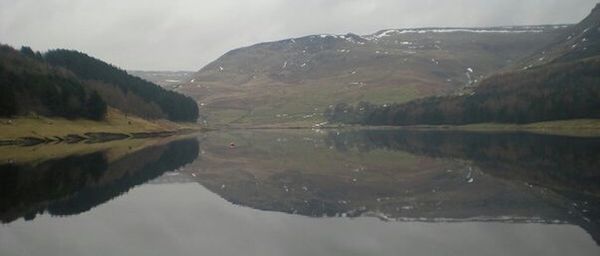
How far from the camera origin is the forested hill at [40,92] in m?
104

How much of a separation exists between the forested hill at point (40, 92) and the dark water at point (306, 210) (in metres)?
54.6

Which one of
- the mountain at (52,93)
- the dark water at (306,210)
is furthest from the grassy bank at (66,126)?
the dark water at (306,210)

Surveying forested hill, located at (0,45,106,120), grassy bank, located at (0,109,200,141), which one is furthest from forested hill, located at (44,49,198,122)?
forested hill, located at (0,45,106,120)

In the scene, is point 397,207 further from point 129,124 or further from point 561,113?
point 561,113

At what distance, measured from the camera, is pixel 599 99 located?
499 ft

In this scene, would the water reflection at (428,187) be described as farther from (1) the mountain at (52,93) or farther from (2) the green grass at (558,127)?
(2) the green grass at (558,127)

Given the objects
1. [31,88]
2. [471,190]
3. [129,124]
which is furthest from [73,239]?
[129,124]

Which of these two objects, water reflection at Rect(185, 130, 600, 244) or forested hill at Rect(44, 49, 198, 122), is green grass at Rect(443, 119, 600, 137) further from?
forested hill at Rect(44, 49, 198, 122)

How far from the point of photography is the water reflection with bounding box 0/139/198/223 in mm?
30781

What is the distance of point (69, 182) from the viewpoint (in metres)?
42.4

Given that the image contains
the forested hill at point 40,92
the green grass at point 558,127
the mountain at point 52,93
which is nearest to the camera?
the forested hill at point 40,92

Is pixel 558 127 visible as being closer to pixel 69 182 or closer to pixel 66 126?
pixel 66 126

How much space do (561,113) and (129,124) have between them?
123 meters

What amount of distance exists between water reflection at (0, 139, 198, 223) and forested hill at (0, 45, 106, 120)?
4530cm
